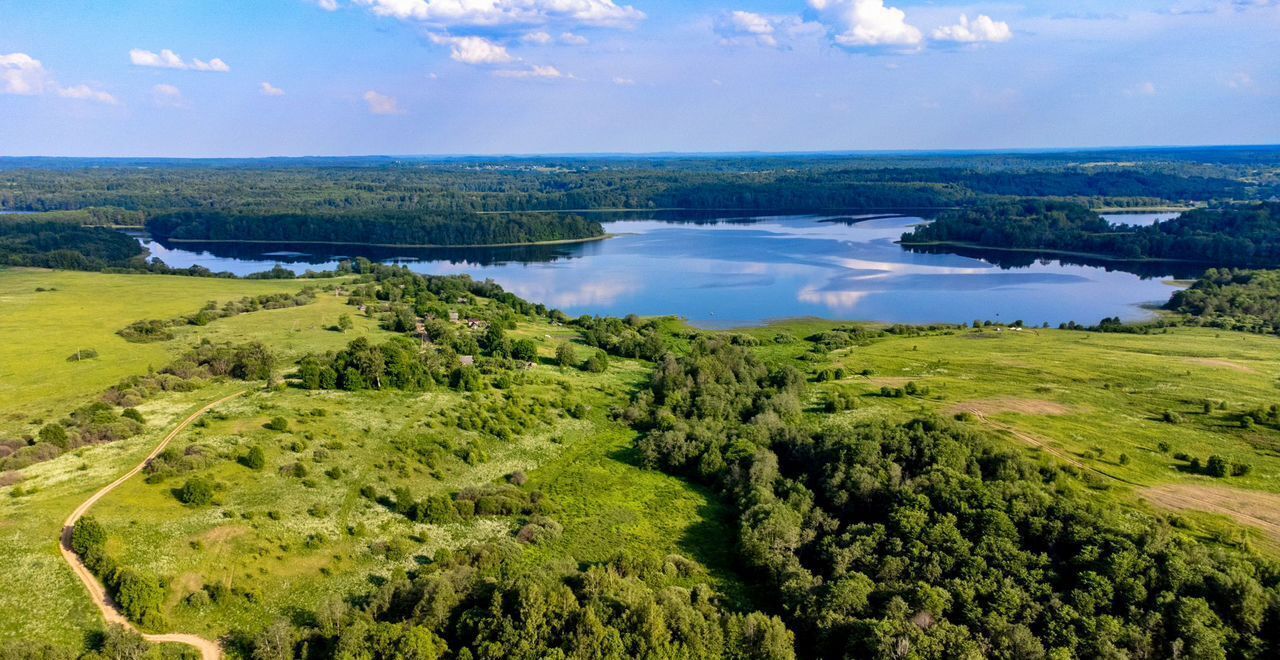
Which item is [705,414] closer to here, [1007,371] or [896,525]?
[896,525]

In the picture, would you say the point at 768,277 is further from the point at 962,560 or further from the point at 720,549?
the point at 962,560

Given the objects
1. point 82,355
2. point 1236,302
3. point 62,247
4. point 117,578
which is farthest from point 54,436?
point 62,247

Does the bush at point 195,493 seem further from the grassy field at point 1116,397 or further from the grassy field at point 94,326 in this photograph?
the grassy field at point 1116,397

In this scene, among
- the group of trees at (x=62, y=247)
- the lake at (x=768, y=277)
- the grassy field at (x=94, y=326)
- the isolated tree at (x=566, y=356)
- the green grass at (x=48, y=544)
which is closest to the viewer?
the green grass at (x=48, y=544)

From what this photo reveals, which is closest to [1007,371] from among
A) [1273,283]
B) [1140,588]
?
[1140,588]

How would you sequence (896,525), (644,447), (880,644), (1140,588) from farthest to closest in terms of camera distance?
(644,447), (896,525), (1140,588), (880,644)

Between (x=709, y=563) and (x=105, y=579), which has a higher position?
(x=105, y=579)

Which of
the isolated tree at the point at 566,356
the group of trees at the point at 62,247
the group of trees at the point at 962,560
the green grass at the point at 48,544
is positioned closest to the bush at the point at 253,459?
the green grass at the point at 48,544
